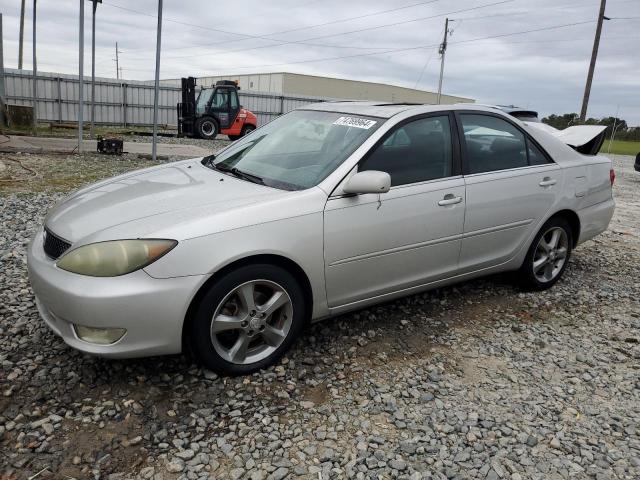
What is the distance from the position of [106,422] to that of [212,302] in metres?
0.75

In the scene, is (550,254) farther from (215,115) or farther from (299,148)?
(215,115)

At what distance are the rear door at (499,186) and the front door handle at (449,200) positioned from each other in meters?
0.12

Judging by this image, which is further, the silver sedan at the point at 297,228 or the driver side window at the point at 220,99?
the driver side window at the point at 220,99

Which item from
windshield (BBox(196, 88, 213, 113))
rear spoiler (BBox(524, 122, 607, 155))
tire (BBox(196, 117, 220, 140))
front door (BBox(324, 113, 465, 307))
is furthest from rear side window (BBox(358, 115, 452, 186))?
windshield (BBox(196, 88, 213, 113))

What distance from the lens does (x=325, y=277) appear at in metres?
3.00

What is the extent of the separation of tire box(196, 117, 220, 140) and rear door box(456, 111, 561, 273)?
17462mm

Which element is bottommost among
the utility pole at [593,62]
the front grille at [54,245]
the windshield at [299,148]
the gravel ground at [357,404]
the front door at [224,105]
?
the gravel ground at [357,404]

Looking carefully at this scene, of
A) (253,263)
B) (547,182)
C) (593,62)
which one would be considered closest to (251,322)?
(253,263)

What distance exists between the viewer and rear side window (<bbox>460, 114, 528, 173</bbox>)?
3.75 metres

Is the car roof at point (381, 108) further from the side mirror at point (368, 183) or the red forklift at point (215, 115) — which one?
the red forklift at point (215, 115)

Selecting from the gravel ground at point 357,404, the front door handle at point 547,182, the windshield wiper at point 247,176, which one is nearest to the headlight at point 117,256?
the gravel ground at point 357,404

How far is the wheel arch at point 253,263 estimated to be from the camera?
262cm

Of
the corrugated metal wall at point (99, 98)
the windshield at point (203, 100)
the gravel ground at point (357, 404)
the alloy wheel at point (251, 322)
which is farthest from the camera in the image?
the corrugated metal wall at point (99, 98)

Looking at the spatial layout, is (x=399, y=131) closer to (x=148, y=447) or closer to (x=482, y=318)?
(x=482, y=318)
